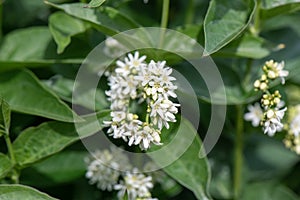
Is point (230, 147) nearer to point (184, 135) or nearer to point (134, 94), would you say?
point (184, 135)

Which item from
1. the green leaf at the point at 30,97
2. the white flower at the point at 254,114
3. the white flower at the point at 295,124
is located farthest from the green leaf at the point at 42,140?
the white flower at the point at 295,124

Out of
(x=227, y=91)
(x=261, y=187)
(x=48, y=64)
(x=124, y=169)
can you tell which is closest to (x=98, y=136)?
(x=124, y=169)

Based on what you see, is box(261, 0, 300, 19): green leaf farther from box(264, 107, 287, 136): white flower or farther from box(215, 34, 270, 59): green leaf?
box(264, 107, 287, 136): white flower

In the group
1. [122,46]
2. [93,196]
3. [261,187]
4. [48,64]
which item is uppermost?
[122,46]

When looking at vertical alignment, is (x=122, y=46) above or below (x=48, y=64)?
above

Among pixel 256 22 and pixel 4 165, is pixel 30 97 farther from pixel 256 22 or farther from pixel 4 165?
pixel 256 22

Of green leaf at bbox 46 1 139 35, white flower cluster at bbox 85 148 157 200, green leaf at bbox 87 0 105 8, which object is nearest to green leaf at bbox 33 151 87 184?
white flower cluster at bbox 85 148 157 200

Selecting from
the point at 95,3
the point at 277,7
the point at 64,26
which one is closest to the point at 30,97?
the point at 64,26

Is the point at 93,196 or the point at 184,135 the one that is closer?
the point at 184,135
